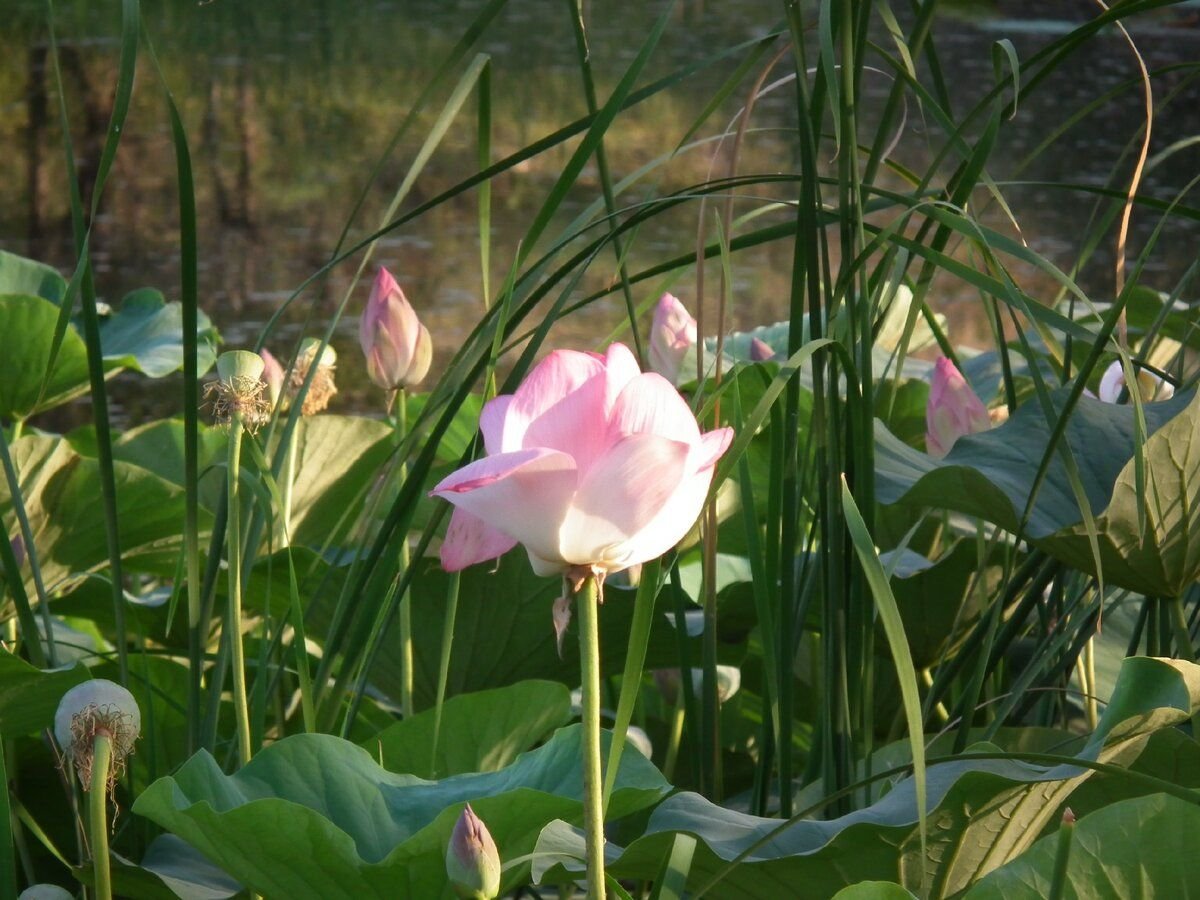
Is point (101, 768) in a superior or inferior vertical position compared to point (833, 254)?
superior

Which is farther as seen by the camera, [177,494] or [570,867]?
[177,494]

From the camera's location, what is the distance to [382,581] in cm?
48

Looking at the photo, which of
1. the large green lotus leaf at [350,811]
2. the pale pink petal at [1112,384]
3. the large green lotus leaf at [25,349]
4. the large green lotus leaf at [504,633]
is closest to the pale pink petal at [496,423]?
the large green lotus leaf at [350,811]

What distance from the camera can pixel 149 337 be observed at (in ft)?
4.66

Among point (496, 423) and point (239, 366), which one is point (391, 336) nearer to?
point (239, 366)

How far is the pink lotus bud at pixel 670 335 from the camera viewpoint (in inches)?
33.5

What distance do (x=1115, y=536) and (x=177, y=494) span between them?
494 mm

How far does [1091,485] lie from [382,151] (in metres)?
2.48

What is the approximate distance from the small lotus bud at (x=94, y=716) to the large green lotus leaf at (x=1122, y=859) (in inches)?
8.9

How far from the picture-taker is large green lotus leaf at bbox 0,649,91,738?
1.70ft

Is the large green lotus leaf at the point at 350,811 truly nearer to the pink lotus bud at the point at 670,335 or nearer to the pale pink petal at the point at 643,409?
the pale pink petal at the point at 643,409

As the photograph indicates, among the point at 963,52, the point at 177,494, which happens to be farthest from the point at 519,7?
the point at 177,494

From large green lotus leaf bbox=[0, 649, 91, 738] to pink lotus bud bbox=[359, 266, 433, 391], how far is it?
23 cm

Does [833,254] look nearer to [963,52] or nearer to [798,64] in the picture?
[798,64]
